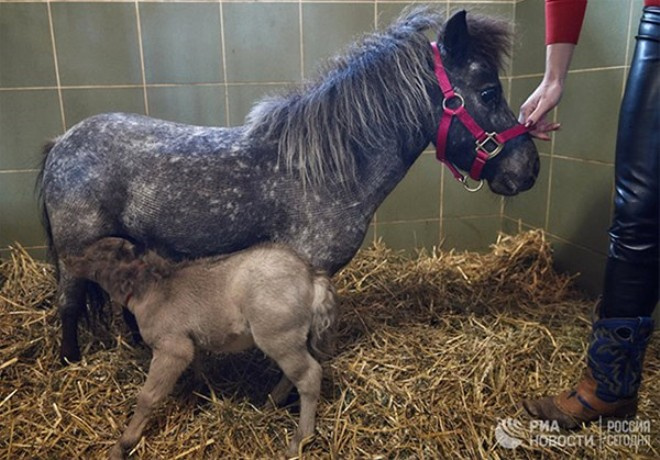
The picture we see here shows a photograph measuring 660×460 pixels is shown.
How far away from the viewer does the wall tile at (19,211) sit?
8.25 feet

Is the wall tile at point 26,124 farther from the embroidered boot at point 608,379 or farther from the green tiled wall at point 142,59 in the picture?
the embroidered boot at point 608,379

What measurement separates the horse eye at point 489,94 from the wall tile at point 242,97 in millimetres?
1246

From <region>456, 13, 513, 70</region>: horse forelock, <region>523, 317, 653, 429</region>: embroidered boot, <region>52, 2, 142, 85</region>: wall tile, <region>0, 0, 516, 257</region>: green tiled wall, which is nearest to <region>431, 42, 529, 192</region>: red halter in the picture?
<region>456, 13, 513, 70</region>: horse forelock

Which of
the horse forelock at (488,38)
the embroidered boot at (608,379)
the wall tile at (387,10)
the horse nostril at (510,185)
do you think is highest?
the wall tile at (387,10)

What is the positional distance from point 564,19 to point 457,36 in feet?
1.00

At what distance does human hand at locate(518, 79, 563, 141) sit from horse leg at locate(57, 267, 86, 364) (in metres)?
1.45

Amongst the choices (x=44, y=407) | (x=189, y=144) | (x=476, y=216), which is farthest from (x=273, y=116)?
(x=476, y=216)

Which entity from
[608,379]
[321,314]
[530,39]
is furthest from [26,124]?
[608,379]

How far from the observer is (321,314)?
4.49 feet

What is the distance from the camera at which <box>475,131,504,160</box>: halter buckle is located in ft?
5.14

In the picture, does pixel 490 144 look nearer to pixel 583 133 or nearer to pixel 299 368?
pixel 299 368

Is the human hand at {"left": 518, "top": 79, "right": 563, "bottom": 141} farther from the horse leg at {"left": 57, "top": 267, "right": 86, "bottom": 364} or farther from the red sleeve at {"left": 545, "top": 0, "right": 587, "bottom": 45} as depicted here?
the horse leg at {"left": 57, "top": 267, "right": 86, "bottom": 364}

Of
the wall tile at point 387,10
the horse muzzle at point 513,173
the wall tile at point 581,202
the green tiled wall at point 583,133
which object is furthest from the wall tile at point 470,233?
the horse muzzle at point 513,173

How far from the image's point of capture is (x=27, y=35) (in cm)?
234
